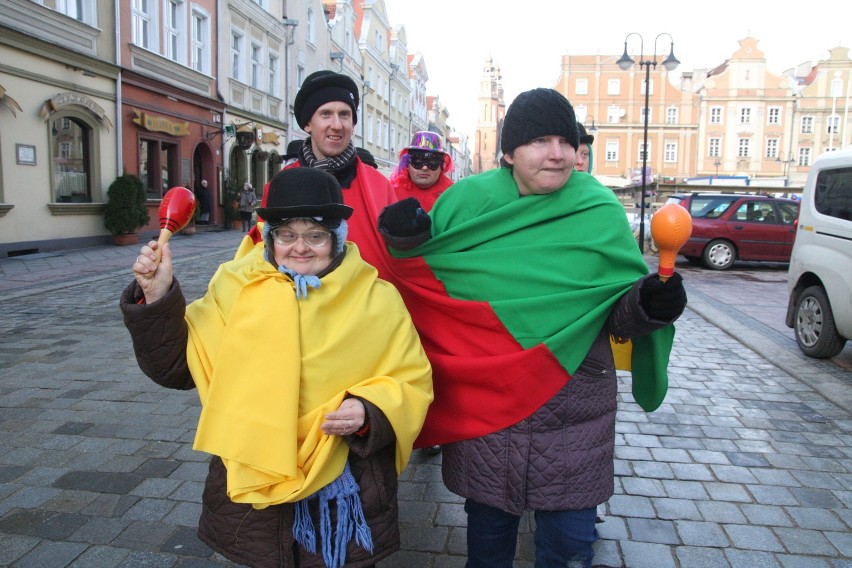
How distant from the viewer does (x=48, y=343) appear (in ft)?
21.3

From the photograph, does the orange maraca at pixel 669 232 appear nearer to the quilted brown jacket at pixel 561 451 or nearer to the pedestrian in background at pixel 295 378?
the quilted brown jacket at pixel 561 451

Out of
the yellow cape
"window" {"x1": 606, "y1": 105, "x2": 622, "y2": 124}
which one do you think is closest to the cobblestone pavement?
the yellow cape

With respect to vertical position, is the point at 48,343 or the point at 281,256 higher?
the point at 281,256

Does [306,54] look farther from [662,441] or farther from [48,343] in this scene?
[662,441]

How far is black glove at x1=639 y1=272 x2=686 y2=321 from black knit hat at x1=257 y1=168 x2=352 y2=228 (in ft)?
2.99

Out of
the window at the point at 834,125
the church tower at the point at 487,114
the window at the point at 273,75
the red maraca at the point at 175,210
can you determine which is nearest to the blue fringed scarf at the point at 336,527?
the red maraca at the point at 175,210

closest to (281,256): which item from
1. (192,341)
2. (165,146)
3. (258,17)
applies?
(192,341)

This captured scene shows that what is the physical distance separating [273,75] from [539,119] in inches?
1032

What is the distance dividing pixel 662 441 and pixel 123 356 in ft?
15.6

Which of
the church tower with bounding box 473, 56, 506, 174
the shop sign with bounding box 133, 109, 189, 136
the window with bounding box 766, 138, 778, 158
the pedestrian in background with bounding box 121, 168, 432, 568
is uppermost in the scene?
the church tower with bounding box 473, 56, 506, 174

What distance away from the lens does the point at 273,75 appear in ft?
86.0

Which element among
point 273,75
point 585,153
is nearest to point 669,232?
point 585,153

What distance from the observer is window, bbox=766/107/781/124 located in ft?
208

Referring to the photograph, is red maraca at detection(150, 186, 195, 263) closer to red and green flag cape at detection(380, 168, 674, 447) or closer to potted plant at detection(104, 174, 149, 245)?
red and green flag cape at detection(380, 168, 674, 447)
